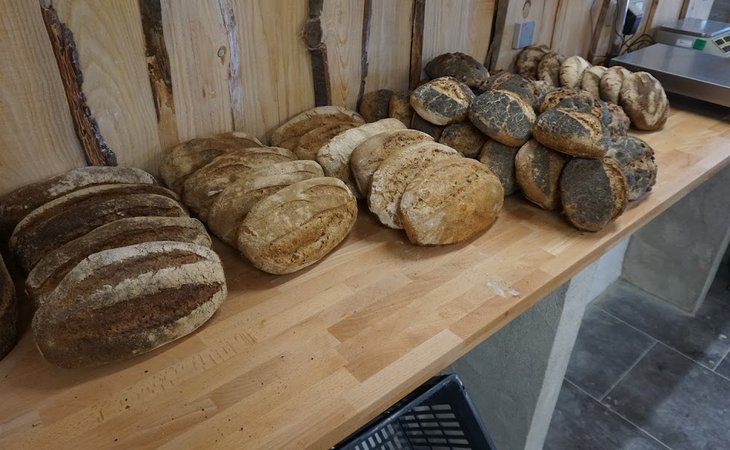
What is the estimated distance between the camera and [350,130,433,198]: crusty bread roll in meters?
1.14

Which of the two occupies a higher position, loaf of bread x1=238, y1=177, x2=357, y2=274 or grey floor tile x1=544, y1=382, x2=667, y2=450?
loaf of bread x1=238, y1=177, x2=357, y2=274

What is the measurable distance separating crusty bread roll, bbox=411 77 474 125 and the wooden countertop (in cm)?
29

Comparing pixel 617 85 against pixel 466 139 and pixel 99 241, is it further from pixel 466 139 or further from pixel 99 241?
pixel 99 241

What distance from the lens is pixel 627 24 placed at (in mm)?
2043

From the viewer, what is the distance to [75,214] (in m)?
0.92

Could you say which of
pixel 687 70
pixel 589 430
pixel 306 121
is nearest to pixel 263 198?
pixel 306 121

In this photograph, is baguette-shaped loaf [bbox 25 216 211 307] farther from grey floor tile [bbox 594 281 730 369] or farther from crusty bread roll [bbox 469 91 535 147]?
grey floor tile [bbox 594 281 730 369]

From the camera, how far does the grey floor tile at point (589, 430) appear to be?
172 centimetres

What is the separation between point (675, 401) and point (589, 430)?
370 mm

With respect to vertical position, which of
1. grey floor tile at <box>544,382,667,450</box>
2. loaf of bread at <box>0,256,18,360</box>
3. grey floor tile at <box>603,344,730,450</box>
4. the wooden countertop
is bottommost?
grey floor tile at <box>544,382,667,450</box>

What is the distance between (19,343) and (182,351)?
0.27 metres

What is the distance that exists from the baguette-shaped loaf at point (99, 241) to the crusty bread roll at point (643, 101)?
135 cm

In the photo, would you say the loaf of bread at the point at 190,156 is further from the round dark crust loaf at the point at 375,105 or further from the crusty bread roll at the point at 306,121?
the round dark crust loaf at the point at 375,105

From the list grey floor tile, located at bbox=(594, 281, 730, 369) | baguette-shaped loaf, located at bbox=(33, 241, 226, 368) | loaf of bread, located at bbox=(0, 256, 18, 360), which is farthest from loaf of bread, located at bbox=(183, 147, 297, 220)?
grey floor tile, located at bbox=(594, 281, 730, 369)
